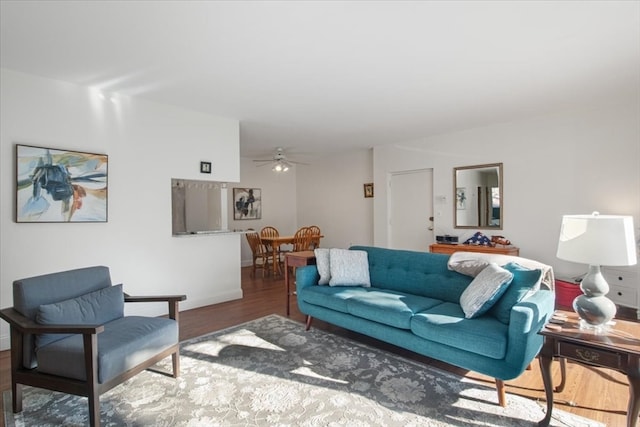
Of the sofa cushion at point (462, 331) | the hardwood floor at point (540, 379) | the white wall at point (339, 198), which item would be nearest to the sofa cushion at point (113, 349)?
the hardwood floor at point (540, 379)

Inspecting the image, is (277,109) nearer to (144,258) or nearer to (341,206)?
(144,258)

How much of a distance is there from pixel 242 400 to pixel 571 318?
2.11 meters

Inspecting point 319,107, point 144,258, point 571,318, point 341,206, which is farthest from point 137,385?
point 341,206

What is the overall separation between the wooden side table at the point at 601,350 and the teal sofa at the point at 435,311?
0.14 metres

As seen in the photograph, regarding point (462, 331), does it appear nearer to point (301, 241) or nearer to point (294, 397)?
point (294, 397)

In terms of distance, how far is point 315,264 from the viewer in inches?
141

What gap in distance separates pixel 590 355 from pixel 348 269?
6.45 feet

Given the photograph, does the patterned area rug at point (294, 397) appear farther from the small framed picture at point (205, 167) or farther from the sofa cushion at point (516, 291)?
the small framed picture at point (205, 167)

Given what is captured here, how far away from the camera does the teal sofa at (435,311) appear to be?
6.57ft

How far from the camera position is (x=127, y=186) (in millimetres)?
3562

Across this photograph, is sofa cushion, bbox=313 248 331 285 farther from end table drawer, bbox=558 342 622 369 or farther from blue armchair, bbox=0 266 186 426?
end table drawer, bbox=558 342 622 369

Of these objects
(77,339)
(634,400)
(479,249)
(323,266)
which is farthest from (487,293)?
(77,339)

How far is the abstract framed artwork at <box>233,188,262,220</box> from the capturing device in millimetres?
7336

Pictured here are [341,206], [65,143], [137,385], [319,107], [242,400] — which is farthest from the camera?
[341,206]
